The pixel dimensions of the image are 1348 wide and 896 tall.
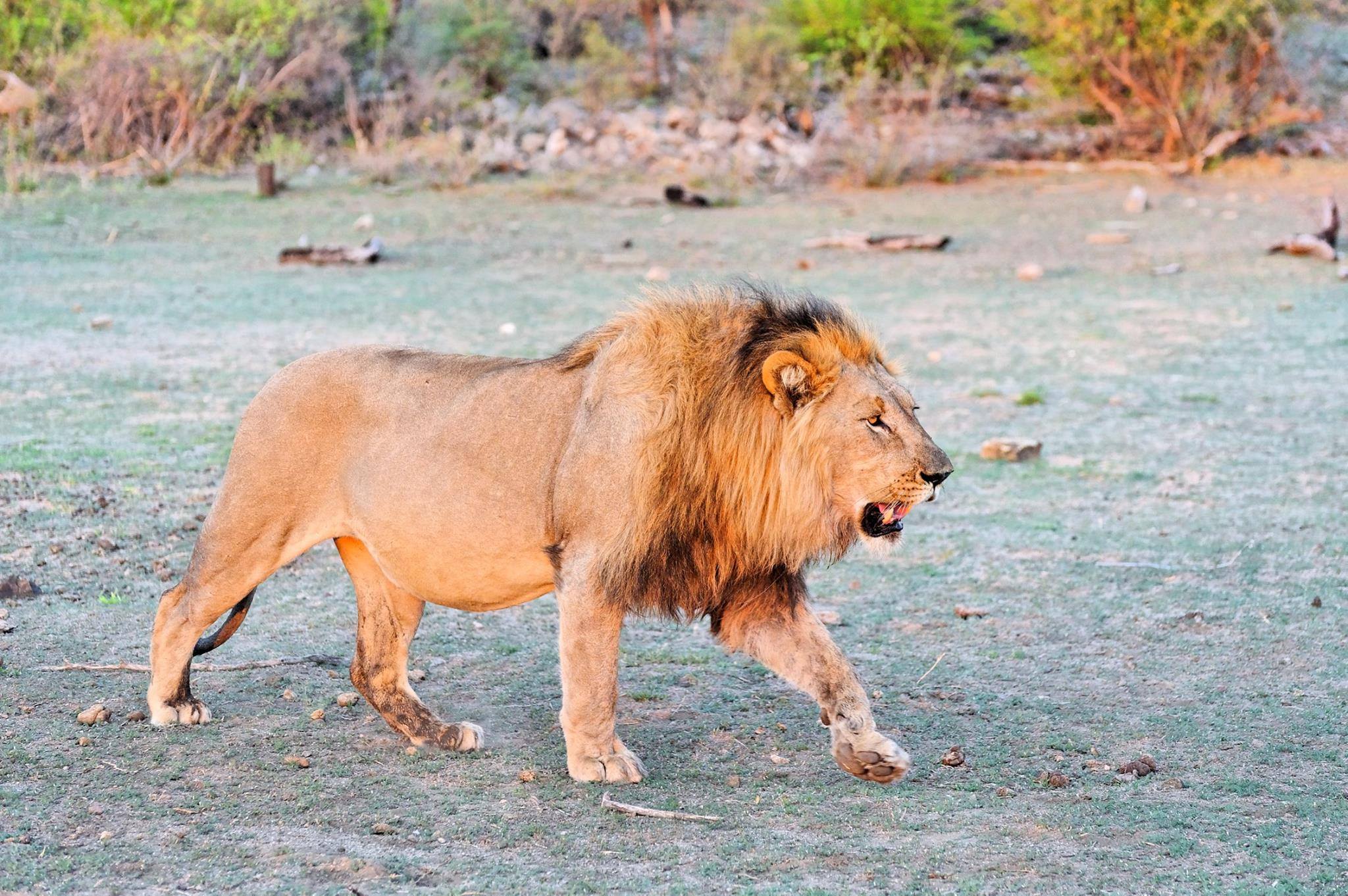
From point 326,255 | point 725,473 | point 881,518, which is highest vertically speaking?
point 725,473

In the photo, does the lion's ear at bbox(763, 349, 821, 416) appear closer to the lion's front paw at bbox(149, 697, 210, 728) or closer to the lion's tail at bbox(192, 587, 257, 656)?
the lion's tail at bbox(192, 587, 257, 656)

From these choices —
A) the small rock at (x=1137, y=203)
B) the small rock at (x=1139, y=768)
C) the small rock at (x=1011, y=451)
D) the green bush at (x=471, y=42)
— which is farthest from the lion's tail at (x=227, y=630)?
the green bush at (x=471, y=42)

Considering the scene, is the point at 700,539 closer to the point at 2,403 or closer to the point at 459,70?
the point at 2,403

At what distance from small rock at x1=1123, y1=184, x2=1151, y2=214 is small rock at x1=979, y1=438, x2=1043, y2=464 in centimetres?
1102

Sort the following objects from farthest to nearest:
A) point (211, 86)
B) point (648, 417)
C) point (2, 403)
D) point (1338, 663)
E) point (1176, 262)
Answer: point (211, 86), point (1176, 262), point (2, 403), point (1338, 663), point (648, 417)

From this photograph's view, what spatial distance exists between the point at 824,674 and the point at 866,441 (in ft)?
2.12

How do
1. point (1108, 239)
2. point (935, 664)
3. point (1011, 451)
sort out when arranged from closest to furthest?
point (935, 664) → point (1011, 451) → point (1108, 239)

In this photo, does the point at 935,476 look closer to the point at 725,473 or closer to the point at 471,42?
the point at 725,473

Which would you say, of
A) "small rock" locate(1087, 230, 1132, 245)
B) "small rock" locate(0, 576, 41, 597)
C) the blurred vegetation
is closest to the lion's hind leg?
"small rock" locate(0, 576, 41, 597)

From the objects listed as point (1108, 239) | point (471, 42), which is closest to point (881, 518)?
point (1108, 239)

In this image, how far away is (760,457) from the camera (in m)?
3.84

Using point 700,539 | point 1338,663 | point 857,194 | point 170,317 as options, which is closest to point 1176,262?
point 857,194

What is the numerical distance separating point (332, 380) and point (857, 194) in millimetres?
16330

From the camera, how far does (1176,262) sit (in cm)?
1487
